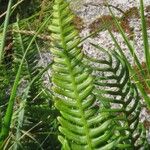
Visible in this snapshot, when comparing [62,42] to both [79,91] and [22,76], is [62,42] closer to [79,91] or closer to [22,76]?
[79,91]

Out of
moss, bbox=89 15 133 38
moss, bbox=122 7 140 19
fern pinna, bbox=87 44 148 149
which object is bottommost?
fern pinna, bbox=87 44 148 149

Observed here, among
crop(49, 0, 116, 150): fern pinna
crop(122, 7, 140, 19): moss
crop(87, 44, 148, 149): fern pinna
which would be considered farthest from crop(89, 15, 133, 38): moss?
crop(49, 0, 116, 150): fern pinna

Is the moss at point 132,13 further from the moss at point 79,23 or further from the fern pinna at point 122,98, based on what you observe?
the fern pinna at point 122,98

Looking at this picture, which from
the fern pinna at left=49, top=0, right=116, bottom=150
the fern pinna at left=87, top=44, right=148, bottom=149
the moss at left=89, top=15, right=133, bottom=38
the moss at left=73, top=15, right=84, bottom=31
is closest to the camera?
the fern pinna at left=49, top=0, right=116, bottom=150

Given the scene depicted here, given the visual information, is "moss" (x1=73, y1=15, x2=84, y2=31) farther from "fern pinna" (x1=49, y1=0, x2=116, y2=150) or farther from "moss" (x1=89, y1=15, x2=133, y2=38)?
"fern pinna" (x1=49, y1=0, x2=116, y2=150)

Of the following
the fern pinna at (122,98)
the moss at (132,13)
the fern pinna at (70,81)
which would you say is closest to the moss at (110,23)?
the moss at (132,13)

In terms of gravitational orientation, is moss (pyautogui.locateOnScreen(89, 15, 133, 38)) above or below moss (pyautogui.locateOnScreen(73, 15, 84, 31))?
below

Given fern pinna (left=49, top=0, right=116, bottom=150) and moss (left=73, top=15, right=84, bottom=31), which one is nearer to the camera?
fern pinna (left=49, top=0, right=116, bottom=150)

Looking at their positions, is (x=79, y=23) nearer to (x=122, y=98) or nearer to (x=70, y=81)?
(x=122, y=98)
